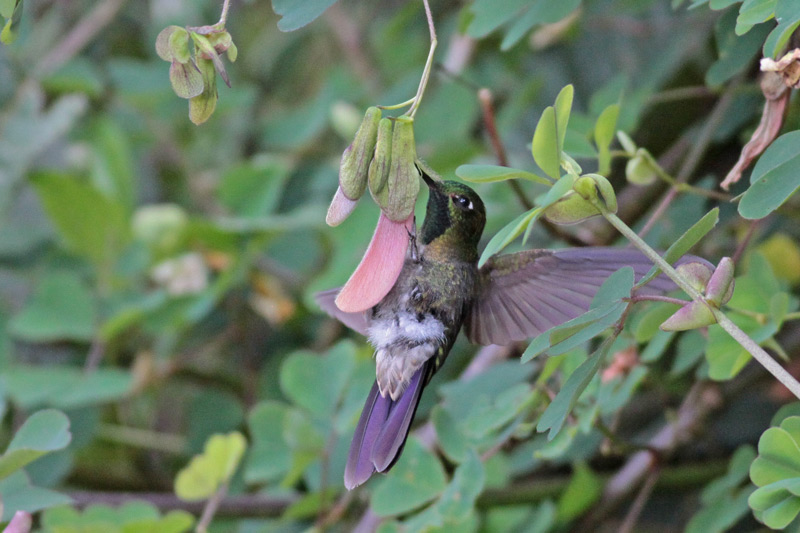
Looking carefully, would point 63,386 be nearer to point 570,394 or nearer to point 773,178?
point 570,394

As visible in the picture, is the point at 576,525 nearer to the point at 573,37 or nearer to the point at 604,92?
the point at 604,92

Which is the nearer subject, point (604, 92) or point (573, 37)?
point (604, 92)

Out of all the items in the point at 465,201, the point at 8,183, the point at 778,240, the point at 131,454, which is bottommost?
the point at 131,454

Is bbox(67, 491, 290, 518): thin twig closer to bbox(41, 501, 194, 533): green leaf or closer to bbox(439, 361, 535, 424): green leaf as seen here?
bbox(41, 501, 194, 533): green leaf

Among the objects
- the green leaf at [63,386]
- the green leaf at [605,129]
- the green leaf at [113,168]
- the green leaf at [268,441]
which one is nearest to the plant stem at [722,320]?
the green leaf at [605,129]

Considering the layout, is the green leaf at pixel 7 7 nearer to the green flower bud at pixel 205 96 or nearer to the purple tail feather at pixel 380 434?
the green flower bud at pixel 205 96

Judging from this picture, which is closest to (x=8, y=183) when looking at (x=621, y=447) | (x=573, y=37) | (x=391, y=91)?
(x=391, y=91)

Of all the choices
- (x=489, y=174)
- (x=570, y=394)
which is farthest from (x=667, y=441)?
(x=489, y=174)

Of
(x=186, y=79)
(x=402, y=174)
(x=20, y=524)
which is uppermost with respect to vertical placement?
(x=186, y=79)
